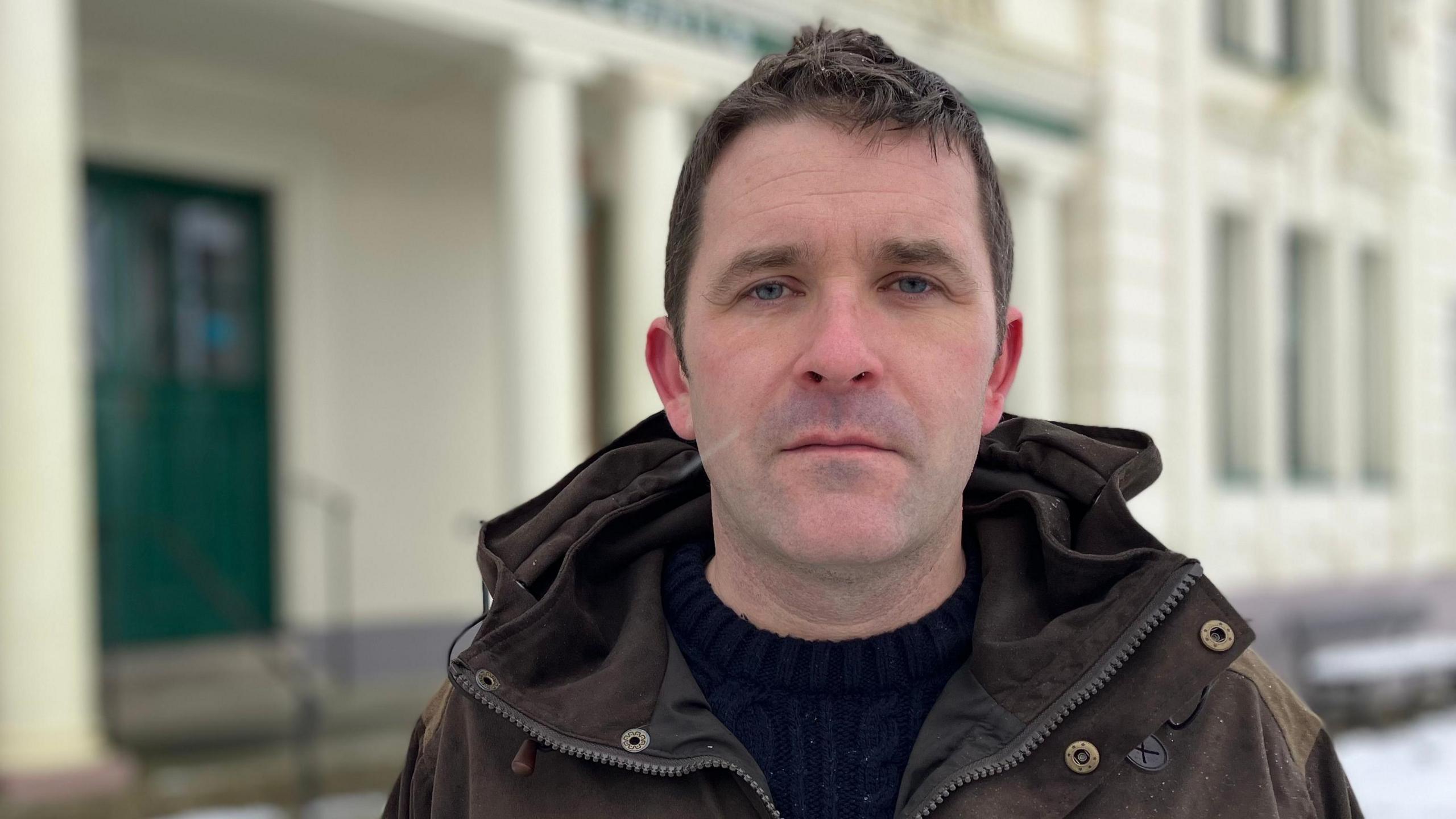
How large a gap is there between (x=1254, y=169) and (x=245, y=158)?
8795mm

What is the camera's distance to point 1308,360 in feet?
41.8

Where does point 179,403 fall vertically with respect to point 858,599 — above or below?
above

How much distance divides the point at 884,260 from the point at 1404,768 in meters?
6.98

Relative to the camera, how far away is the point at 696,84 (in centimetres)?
724

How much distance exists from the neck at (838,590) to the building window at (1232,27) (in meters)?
10.8

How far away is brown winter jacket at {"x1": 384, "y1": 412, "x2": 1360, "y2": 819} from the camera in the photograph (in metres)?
1.59

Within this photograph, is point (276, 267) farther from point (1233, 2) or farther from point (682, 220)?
point (1233, 2)

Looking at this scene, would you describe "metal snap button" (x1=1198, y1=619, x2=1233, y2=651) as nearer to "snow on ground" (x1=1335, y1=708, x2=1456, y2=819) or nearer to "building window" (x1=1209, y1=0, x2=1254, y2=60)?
"snow on ground" (x1=1335, y1=708, x2=1456, y2=819)

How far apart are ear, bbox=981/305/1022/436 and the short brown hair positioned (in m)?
0.04

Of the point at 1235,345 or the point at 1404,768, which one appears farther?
the point at 1235,345

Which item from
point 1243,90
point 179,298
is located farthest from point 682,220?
point 1243,90

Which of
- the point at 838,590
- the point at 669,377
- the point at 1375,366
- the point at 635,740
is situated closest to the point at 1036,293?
the point at 1375,366

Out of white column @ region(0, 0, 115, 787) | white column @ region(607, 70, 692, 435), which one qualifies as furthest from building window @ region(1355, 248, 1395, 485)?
white column @ region(0, 0, 115, 787)

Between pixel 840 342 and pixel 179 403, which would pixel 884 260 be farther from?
pixel 179 403
